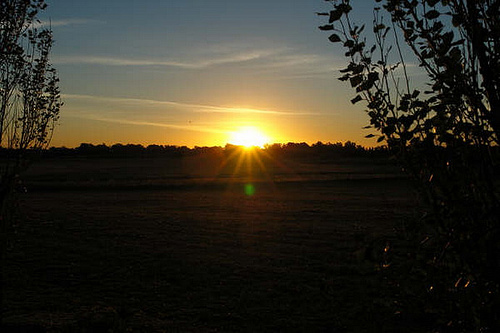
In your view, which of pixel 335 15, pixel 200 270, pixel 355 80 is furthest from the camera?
pixel 200 270

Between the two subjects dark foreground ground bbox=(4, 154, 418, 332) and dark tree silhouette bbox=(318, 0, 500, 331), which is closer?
dark tree silhouette bbox=(318, 0, 500, 331)

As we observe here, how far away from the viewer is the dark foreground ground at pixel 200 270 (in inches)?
275

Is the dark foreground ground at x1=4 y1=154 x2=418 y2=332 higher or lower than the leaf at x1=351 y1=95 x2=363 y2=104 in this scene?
lower

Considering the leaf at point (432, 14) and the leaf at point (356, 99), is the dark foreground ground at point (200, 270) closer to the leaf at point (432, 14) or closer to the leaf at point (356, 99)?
the leaf at point (356, 99)

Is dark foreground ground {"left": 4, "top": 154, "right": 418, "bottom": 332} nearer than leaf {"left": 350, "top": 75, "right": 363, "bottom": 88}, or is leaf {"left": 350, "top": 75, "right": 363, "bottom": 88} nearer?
leaf {"left": 350, "top": 75, "right": 363, "bottom": 88}

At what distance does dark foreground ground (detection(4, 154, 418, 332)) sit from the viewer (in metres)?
7.00

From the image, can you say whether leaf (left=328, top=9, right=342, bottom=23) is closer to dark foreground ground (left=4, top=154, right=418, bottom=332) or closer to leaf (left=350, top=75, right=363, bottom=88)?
leaf (left=350, top=75, right=363, bottom=88)

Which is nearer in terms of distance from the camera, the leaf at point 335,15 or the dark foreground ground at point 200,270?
the leaf at point 335,15

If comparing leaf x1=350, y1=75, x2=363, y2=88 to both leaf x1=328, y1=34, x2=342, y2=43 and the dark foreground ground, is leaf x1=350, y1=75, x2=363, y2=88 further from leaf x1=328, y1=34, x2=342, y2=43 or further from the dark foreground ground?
the dark foreground ground

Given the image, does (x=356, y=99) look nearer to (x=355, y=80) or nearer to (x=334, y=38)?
(x=355, y=80)

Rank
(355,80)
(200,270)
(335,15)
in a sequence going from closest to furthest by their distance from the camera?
(335,15) → (355,80) → (200,270)

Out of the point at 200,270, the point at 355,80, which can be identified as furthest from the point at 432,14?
the point at 200,270

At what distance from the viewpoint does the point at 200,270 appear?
34.4 feet

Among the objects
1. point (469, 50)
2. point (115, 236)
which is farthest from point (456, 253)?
point (115, 236)
